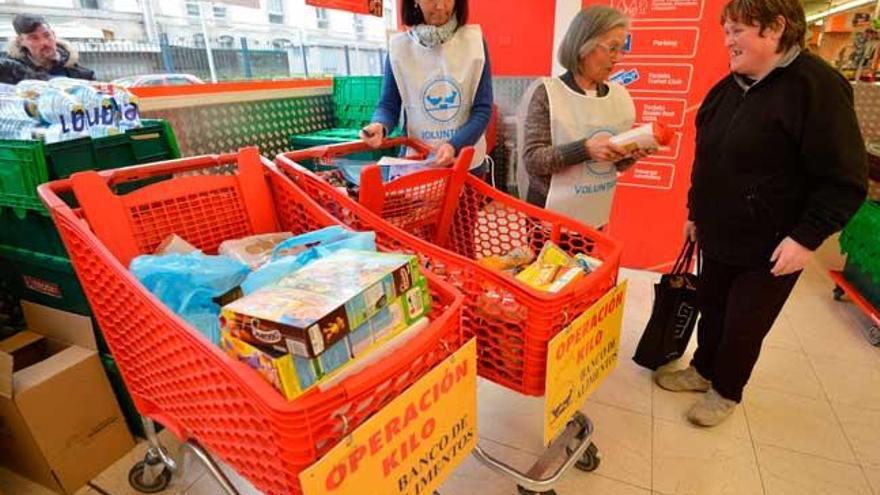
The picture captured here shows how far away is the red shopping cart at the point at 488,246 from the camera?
1.00 metres

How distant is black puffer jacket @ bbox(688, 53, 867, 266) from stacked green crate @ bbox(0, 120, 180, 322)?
181 cm

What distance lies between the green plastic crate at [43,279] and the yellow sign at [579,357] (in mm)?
1464

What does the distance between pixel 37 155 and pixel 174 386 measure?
89 cm

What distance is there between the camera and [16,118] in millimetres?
1408

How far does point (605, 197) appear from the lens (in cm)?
177

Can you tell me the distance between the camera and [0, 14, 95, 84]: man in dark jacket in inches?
86.5

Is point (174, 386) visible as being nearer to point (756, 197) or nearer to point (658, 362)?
point (756, 197)

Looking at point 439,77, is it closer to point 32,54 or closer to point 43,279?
point 43,279

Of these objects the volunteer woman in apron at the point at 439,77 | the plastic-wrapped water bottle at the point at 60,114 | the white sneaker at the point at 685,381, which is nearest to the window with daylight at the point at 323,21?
the volunteer woman in apron at the point at 439,77

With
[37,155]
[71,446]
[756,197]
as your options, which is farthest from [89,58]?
[756,197]

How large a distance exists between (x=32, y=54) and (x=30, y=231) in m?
1.34

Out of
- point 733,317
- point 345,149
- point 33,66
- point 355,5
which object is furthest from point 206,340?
point 355,5

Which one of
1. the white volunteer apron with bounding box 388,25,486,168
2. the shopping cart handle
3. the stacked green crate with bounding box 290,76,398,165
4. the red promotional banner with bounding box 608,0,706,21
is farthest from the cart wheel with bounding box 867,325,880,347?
the stacked green crate with bounding box 290,76,398,165

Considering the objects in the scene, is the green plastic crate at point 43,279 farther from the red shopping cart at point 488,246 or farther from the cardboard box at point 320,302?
the cardboard box at point 320,302
